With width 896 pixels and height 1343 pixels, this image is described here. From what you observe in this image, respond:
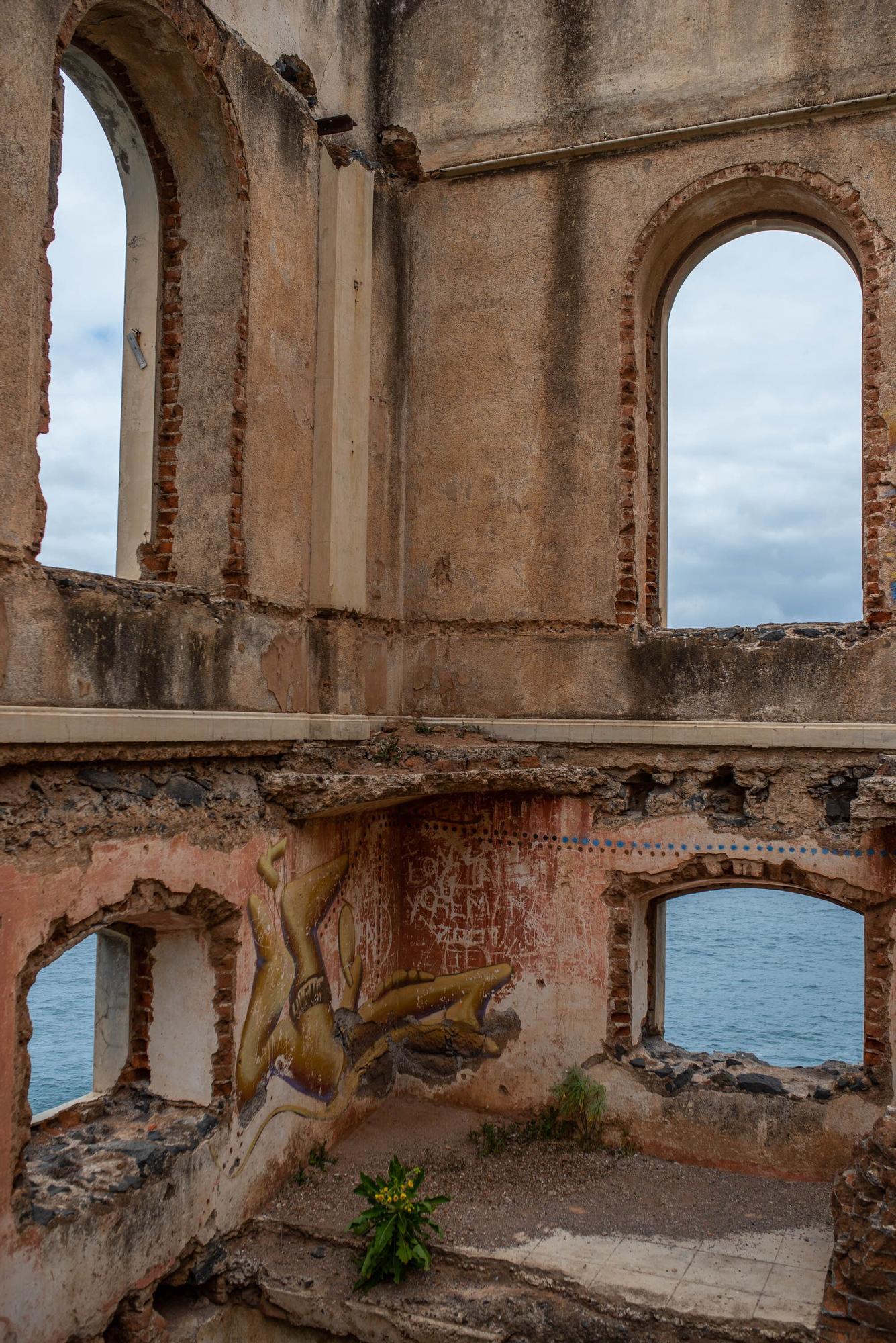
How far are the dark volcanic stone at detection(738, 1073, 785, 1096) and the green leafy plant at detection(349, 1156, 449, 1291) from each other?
7.33 ft

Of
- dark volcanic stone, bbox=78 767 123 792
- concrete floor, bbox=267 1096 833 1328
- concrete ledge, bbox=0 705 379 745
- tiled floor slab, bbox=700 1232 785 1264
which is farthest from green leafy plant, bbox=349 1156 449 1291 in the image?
dark volcanic stone, bbox=78 767 123 792

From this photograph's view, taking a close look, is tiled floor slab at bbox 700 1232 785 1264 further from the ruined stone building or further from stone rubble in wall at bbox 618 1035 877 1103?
stone rubble in wall at bbox 618 1035 877 1103

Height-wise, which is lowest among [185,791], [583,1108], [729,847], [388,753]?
[583,1108]

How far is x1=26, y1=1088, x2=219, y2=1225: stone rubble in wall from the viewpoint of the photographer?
560 cm

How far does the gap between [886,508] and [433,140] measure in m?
4.41

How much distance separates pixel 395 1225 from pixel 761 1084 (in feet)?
8.84

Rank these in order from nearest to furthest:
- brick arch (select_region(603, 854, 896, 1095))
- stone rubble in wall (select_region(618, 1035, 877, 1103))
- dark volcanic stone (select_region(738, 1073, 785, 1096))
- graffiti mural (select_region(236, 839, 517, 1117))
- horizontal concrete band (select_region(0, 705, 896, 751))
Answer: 1. horizontal concrete band (select_region(0, 705, 896, 751))
2. graffiti mural (select_region(236, 839, 517, 1117))
3. brick arch (select_region(603, 854, 896, 1095))
4. stone rubble in wall (select_region(618, 1035, 877, 1103))
5. dark volcanic stone (select_region(738, 1073, 785, 1096))

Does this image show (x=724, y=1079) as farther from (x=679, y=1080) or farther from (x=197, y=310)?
(x=197, y=310)

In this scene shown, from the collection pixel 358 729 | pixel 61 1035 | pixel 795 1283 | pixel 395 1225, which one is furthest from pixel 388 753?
pixel 61 1035

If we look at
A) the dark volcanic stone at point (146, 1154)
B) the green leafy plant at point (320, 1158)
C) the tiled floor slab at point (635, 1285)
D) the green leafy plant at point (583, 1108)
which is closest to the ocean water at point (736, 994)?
the green leafy plant at point (583, 1108)

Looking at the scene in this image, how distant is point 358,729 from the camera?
7.93 metres

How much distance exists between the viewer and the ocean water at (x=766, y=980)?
14.7 metres

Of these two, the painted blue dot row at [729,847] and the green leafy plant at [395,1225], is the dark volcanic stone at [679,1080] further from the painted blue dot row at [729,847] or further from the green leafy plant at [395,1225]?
the green leafy plant at [395,1225]

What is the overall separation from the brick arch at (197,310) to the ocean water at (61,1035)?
4.64 meters
